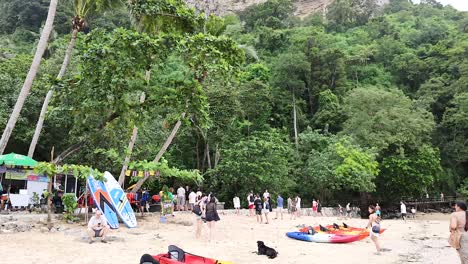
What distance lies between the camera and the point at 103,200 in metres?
13.5

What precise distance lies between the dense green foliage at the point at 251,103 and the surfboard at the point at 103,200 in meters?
1.92

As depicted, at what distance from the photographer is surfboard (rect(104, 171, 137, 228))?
13875mm

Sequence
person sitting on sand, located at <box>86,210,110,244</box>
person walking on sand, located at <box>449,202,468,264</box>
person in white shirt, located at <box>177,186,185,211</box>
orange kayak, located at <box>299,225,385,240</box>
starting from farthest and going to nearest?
1. person in white shirt, located at <box>177,186,185,211</box>
2. orange kayak, located at <box>299,225,385,240</box>
3. person sitting on sand, located at <box>86,210,110,244</box>
4. person walking on sand, located at <box>449,202,468,264</box>

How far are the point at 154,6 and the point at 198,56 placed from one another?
2.89m

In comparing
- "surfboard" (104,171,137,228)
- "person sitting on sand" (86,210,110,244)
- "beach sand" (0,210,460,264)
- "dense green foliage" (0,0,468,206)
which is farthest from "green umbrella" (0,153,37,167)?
"person sitting on sand" (86,210,110,244)

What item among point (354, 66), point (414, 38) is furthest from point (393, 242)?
point (414, 38)

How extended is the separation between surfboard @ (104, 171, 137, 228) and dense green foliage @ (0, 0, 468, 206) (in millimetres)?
1730

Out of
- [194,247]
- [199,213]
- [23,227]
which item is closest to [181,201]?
[199,213]

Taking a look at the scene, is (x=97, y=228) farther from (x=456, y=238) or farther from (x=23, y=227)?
(x=456, y=238)

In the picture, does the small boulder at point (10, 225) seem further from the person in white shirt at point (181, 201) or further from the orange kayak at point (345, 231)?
the orange kayak at point (345, 231)

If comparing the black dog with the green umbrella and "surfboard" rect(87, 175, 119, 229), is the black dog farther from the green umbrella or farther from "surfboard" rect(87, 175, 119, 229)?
the green umbrella

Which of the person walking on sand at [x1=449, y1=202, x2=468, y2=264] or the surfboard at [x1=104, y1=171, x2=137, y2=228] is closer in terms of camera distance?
the person walking on sand at [x1=449, y1=202, x2=468, y2=264]

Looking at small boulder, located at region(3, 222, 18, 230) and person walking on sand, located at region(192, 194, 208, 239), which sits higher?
person walking on sand, located at region(192, 194, 208, 239)

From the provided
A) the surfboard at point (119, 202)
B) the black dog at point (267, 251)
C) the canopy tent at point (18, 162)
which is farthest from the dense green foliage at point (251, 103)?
the black dog at point (267, 251)
